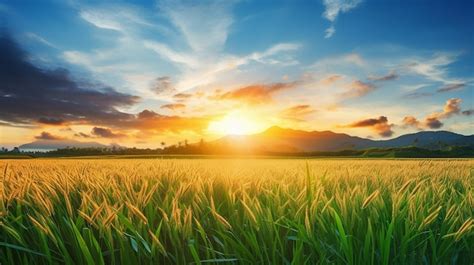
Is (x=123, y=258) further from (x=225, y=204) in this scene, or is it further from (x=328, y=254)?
(x=225, y=204)

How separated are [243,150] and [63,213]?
60.9 m

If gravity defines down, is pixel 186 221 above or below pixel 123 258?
above

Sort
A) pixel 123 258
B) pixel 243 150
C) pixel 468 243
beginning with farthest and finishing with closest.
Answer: pixel 243 150
pixel 468 243
pixel 123 258

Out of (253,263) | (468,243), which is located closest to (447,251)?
(468,243)

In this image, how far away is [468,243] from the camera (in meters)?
1.80

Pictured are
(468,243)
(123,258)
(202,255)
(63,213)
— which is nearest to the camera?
(123,258)

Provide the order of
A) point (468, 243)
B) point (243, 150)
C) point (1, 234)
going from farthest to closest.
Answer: point (243, 150), point (1, 234), point (468, 243)

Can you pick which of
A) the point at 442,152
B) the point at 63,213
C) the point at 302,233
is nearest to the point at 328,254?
the point at 302,233

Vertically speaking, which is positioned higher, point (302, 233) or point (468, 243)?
point (302, 233)

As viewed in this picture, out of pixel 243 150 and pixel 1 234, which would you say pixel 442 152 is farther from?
pixel 1 234

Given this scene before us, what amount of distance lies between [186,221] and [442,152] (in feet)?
244

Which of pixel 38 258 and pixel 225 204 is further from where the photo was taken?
pixel 225 204

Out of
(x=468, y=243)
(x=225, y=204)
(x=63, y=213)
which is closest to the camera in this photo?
(x=468, y=243)

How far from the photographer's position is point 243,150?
62969 mm
